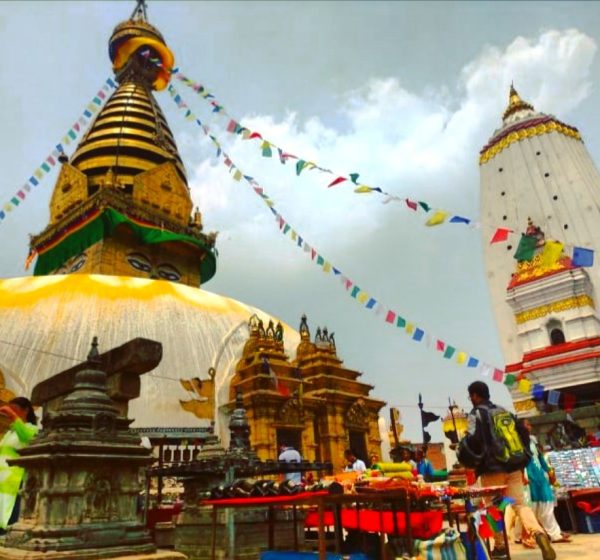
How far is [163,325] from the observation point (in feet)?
57.7

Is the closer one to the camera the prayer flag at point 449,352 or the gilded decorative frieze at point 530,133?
the prayer flag at point 449,352

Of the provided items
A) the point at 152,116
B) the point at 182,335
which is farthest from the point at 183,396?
the point at 152,116

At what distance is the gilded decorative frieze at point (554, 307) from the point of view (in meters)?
23.7

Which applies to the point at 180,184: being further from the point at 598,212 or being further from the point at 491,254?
the point at 598,212

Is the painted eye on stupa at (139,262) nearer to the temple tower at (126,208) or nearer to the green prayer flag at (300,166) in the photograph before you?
the temple tower at (126,208)

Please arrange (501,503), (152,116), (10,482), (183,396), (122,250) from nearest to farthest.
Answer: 1. (501,503)
2. (10,482)
3. (183,396)
4. (122,250)
5. (152,116)

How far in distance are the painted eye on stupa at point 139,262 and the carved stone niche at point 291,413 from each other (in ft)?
37.7

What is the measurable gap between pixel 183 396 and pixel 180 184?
15213 mm

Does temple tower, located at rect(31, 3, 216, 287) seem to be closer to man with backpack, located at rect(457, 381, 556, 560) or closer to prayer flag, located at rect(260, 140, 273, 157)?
prayer flag, located at rect(260, 140, 273, 157)

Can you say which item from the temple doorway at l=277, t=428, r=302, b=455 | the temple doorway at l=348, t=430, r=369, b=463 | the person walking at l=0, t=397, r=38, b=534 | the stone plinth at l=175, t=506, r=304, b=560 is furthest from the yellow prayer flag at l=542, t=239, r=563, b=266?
the temple doorway at l=348, t=430, r=369, b=463

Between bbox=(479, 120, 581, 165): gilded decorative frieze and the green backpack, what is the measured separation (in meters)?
32.7

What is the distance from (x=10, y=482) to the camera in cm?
542

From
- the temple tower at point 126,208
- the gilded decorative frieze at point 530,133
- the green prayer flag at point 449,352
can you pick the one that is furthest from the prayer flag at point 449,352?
the gilded decorative frieze at point 530,133

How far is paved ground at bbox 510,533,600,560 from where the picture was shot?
509 cm
